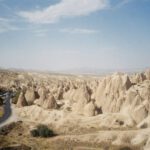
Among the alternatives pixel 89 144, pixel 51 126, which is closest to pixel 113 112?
pixel 51 126

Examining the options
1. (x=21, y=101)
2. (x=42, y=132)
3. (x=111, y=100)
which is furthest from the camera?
(x=21, y=101)

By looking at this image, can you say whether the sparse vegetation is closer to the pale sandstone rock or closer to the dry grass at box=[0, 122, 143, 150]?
the dry grass at box=[0, 122, 143, 150]

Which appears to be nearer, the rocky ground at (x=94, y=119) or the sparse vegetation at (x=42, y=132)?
the rocky ground at (x=94, y=119)

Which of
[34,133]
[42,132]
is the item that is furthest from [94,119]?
[34,133]

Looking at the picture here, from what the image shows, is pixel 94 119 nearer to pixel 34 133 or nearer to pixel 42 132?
pixel 42 132

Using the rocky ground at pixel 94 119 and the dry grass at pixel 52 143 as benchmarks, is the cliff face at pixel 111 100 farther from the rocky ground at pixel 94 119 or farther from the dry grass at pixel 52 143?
the dry grass at pixel 52 143

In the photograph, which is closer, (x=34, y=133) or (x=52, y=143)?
(x=52, y=143)

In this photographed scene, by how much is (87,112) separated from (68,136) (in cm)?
1114

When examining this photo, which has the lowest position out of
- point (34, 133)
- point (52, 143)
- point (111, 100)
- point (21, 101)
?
point (52, 143)

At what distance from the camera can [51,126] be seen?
47.9 metres

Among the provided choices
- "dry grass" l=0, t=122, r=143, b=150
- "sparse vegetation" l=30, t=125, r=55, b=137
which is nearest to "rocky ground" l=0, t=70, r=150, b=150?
"dry grass" l=0, t=122, r=143, b=150

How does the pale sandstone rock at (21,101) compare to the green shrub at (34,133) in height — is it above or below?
above

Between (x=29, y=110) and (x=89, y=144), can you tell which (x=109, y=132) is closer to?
(x=89, y=144)

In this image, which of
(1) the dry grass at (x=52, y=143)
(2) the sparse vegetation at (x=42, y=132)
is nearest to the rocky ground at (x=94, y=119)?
(1) the dry grass at (x=52, y=143)
